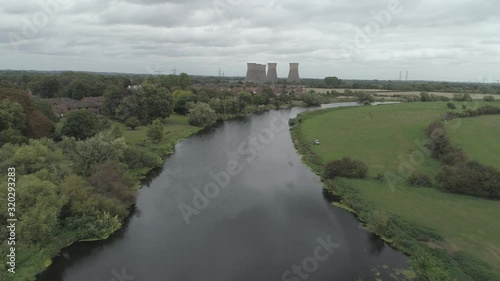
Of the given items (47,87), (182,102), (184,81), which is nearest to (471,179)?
(182,102)

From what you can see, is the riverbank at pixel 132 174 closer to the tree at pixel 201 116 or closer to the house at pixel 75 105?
the tree at pixel 201 116

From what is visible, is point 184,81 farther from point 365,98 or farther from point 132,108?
point 365,98

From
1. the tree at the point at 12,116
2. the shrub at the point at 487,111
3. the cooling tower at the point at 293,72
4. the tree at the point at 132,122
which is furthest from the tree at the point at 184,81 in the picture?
the cooling tower at the point at 293,72

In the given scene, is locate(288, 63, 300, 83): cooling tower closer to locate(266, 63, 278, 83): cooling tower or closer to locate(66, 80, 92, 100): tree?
locate(266, 63, 278, 83): cooling tower

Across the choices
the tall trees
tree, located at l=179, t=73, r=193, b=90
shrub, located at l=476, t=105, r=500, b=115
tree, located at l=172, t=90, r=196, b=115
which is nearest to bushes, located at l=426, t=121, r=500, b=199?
the tall trees

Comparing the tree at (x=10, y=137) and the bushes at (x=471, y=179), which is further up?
the tree at (x=10, y=137)

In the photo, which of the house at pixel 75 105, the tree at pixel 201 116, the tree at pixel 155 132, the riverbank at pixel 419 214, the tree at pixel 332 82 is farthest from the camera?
the tree at pixel 332 82

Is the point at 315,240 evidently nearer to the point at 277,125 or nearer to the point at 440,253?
the point at 440,253

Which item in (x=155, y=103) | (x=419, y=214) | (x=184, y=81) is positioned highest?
(x=184, y=81)
